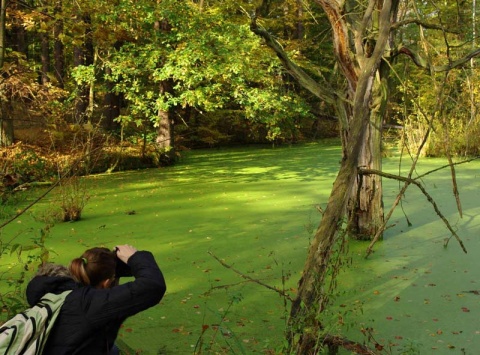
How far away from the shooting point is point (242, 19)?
41.0 ft

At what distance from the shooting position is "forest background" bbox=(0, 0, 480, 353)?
2.32m

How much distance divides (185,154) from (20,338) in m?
11.8

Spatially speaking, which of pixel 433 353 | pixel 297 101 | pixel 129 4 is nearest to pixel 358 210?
pixel 433 353

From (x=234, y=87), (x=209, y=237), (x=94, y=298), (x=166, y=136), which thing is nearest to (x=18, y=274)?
(x=209, y=237)

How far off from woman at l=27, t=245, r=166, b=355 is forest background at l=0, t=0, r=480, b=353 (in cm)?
67

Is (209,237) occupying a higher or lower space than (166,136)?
lower

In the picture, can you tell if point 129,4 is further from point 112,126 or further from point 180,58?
point 112,126

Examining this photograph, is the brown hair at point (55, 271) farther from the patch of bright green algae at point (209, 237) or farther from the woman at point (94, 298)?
the patch of bright green algae at point (209, 237)

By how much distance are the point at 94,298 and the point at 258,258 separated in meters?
2.99

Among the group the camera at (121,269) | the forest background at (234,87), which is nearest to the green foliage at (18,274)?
the forest background at (234,87)

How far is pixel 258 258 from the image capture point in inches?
177

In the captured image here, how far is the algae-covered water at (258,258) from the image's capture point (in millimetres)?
2988

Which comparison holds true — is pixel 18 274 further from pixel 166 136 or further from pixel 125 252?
pixel 166 136

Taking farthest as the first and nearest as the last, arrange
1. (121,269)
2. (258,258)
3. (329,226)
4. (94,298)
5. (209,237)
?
1. (209,237)
2. (258,258)
3. (329,226)
4. (121,269)
5. (94,298)
